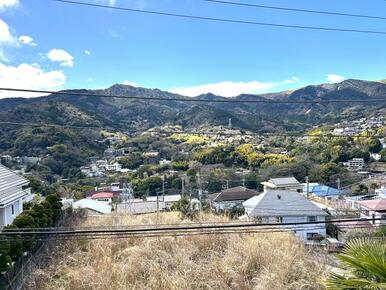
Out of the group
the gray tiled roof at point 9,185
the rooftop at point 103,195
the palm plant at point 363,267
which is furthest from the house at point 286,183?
the palm plant at point 363,267

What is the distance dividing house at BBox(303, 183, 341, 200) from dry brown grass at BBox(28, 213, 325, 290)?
27302 millimetres

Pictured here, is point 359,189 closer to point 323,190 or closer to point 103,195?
point 323,190

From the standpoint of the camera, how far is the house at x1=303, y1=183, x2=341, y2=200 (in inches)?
1386

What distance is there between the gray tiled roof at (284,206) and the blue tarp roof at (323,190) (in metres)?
13.2

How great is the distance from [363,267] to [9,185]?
13.8m

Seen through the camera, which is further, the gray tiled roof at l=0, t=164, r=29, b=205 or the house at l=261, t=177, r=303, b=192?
the house at l=261, t=177, r=303, b=192

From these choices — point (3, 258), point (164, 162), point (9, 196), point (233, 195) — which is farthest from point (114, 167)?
point (3, 258)

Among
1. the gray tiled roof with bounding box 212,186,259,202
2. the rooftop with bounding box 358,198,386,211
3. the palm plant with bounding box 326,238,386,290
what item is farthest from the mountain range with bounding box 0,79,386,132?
the palm plant with bounding box 326,238,386,290

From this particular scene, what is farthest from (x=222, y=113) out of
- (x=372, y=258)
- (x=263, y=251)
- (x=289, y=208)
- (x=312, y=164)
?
(x=372, y=258)

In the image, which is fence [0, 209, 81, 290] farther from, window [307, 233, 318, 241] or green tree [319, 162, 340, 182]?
green tree [319, 162, 340, 182]

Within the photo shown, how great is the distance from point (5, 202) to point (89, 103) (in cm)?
5122

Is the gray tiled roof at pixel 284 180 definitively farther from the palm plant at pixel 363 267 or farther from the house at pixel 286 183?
the palm plant at pixel 363 267

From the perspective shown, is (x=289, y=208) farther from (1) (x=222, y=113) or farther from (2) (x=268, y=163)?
(1) (x=222, y=113)

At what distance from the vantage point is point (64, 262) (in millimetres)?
8789
